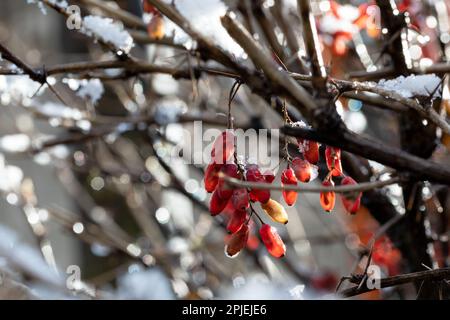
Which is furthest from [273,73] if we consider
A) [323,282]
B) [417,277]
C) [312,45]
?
[323,282]

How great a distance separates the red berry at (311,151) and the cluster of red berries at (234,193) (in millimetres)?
98

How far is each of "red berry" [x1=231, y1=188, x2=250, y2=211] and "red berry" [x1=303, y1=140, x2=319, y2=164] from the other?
0.14 meters

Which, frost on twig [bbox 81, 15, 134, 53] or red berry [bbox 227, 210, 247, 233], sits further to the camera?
frost on twig [bbox 81, 15, 134, 53]

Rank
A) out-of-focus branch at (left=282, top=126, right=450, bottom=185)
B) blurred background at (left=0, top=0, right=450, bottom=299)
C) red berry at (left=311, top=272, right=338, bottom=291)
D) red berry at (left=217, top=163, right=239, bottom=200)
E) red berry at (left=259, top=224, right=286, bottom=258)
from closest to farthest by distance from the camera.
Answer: out-of-focus branch at (left=282, top=126, right=450, bottom=185), red berry at (left=217, top=163, right=239, bottom=200), red berry at (left=259, top=224, right=286, bottom=258), blurred background at (left=0, top=0, right=450, bottom=299), red berry at (left=311, top=272, right=338, bottom=291)

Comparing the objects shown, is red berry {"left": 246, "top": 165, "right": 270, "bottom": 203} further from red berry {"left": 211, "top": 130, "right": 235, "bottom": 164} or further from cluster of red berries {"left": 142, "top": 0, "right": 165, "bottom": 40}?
cluster of red berries {"left": 142, "top": 0, "right": 165, "bottom": 40}

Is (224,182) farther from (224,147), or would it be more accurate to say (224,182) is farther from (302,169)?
(302,169)

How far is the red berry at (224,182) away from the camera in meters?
1.12

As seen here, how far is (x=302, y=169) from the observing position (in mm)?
1218

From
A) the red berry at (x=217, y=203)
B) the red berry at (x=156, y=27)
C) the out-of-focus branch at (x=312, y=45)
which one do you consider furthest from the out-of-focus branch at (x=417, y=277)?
the red berry at (x=156, y=27)

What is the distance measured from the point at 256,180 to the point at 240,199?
50 mm

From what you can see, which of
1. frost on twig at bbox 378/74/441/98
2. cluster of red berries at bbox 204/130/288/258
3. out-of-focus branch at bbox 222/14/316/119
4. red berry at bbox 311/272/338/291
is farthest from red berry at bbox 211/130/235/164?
red berry at bbox 311/272/338/291

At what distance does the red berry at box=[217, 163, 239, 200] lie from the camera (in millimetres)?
1119

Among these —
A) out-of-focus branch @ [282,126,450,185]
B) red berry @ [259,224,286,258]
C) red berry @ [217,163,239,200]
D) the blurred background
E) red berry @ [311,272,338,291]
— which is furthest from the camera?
red berry @ [311,272,338,291]
